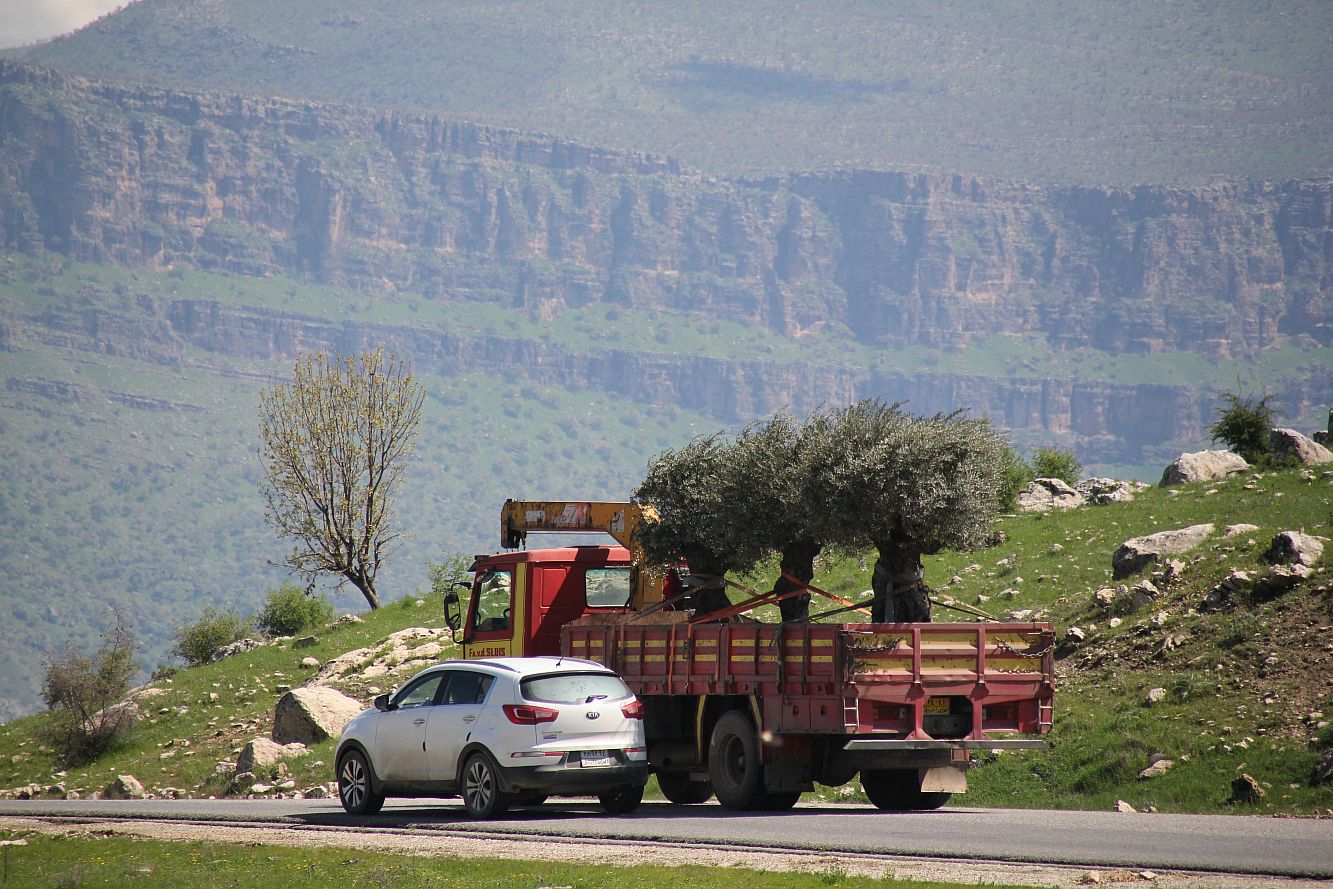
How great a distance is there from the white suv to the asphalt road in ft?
1.31

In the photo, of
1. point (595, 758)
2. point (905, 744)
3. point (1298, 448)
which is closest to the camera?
point (905, 744)

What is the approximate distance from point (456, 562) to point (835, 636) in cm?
3774

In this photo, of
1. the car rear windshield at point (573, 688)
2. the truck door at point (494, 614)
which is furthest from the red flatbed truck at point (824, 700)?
the truck door at point (494, 614)

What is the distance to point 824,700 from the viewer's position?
19.2 metres

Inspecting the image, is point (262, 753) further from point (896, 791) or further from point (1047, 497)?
point (1047, 497)

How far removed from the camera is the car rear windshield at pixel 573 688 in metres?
19.7

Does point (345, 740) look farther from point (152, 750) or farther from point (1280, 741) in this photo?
point (152, 750)

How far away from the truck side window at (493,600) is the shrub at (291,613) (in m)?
31.3

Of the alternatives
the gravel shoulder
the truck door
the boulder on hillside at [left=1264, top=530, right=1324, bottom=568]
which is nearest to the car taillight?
the gravel shoulder

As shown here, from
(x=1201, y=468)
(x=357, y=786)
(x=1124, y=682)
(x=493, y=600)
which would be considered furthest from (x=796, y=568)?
(x=1201, y=468)

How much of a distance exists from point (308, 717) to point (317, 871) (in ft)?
61.6

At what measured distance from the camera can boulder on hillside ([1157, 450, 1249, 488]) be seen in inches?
1770

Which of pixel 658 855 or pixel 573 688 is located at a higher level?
pixel 573 688

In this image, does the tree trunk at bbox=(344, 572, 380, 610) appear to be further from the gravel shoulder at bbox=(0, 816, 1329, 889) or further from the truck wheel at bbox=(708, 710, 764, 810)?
the truck wheel at bbox=(708, 710, 764, 810)
